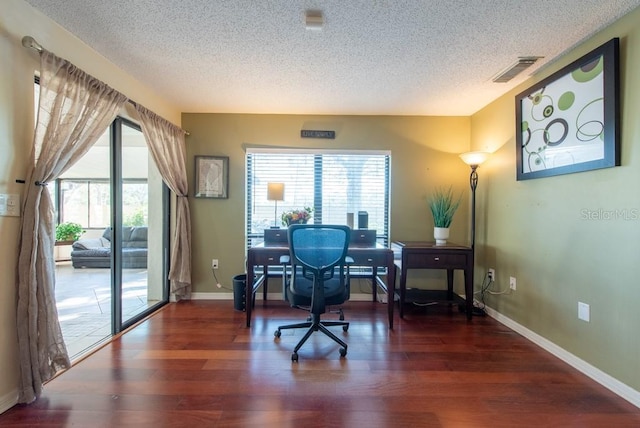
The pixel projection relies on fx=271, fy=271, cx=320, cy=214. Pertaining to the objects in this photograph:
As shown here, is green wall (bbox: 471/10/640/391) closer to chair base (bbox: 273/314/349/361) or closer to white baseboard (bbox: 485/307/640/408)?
white baseboard (bbox: 485/307/640/408)

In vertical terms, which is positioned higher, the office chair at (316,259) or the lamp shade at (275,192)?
the lamp shade at (275,192)

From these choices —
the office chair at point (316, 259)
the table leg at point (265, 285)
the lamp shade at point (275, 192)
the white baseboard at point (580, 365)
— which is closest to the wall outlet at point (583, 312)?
the white baseboard at point (580, 365)

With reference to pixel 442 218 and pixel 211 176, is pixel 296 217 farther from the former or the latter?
pixel 442 218

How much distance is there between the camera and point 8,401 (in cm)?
148

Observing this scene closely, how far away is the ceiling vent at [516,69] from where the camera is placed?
2.10m

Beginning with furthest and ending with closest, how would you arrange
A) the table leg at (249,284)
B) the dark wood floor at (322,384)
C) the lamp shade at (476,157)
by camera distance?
the lamp shade at (476,157) < the table leg at (249,284) < the dark wood floor at (322,384)

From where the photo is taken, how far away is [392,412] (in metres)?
1.47

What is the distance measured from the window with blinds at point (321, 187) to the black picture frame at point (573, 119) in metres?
1.41

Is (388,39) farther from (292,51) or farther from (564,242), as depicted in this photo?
(564,242)

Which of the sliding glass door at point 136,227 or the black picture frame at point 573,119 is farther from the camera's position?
the sliding glass door at point 136,227

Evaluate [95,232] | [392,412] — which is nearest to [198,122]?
[95,232]

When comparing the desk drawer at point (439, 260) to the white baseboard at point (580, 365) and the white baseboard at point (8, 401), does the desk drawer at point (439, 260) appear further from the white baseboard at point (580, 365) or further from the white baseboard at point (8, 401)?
the white baseboard at point (8, 401)

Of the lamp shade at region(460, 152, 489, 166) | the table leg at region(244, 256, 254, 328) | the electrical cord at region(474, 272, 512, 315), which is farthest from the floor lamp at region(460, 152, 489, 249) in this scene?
the table leg at region(244, 256, 254, 328)

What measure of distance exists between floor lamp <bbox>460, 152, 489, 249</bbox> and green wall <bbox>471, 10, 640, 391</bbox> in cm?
13
